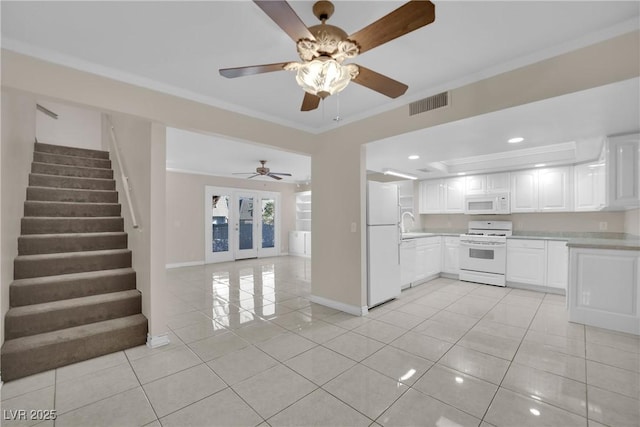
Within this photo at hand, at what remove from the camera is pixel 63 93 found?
7.39 ft

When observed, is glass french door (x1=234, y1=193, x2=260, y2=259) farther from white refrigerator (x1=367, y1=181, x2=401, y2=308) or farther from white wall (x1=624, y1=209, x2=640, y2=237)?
white wall (x1=624, y1=209, x2=640, y2=237)

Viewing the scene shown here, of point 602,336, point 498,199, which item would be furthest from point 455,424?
point 498,199

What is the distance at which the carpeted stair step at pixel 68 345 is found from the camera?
2225 millimetres

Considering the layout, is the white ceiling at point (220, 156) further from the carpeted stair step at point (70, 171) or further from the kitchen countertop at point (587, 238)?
the kitchen countertop at point (587, 238)

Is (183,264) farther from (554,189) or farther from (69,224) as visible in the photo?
(554,189)

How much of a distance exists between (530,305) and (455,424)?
3175 millimetres

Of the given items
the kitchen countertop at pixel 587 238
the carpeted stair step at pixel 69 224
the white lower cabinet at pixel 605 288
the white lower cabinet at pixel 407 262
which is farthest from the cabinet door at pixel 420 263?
the carpeted stair step at pixel 69 224

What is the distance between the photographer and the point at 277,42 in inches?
83.2

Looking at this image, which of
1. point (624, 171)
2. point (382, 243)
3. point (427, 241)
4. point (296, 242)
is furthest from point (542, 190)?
point (296, 242)

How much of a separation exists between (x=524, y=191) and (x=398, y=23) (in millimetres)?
5224

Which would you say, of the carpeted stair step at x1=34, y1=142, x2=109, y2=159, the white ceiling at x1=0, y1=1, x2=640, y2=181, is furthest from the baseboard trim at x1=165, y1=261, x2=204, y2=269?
the white ceiling at x1=0, y1=1, x2=640, y2=181

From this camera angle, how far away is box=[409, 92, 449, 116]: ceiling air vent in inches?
109

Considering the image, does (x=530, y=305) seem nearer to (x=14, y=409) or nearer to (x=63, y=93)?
(x=14, y=409)

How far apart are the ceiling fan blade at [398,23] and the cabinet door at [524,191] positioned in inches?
201
